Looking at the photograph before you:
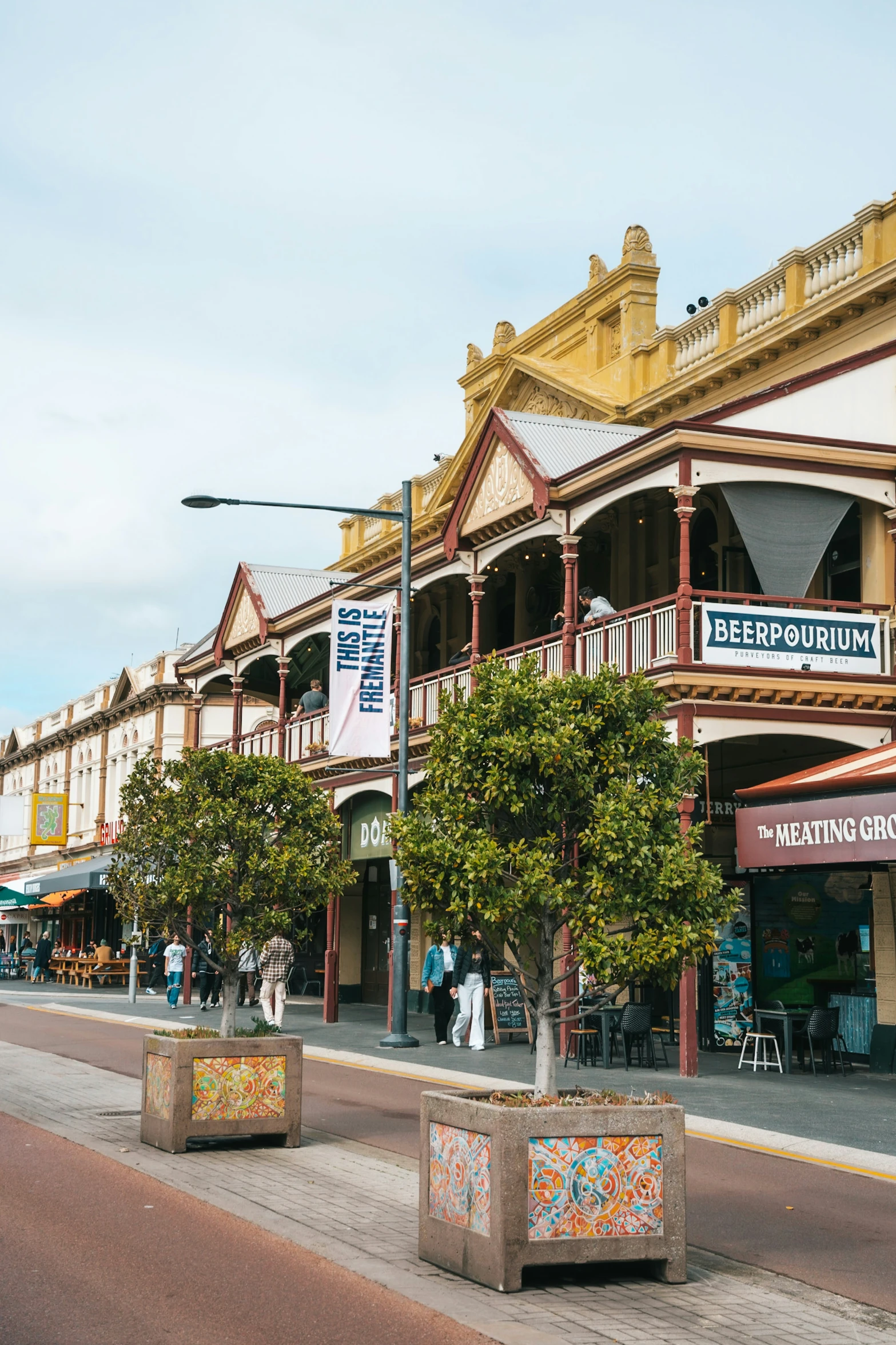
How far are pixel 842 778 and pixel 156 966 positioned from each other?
98.6 feet

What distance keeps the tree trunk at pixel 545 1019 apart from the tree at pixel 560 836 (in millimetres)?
10

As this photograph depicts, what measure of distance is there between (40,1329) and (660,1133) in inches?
117

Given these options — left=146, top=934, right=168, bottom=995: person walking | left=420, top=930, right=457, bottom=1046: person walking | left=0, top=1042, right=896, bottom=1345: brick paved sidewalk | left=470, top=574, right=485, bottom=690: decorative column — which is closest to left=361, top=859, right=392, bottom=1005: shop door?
left=146, top=934, right=168, bottom=995: person walking

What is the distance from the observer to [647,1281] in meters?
7.56

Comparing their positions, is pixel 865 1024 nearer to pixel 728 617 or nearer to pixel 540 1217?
pixel 728 617

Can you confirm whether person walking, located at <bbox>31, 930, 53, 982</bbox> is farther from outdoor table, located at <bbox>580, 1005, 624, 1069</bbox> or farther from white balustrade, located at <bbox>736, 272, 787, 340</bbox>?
white balustrade, located at <bbox>736, 272, 787, 340</bbox>

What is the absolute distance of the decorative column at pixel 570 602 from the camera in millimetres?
21016

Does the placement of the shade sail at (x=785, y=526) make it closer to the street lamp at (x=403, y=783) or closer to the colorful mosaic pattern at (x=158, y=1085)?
the street lamp at (x=403, y=783)

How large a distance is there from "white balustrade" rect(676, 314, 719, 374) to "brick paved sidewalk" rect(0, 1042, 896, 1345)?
15.8 metres

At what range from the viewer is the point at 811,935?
67.1ft

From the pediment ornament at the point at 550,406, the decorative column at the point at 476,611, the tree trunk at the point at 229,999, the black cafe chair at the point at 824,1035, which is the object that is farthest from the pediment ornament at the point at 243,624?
the tree trunk at the point at 229,999

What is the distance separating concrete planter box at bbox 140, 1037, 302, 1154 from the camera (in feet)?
36.6

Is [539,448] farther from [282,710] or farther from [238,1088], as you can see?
[238,1088]

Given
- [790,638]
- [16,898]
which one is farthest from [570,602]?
[16,898]
